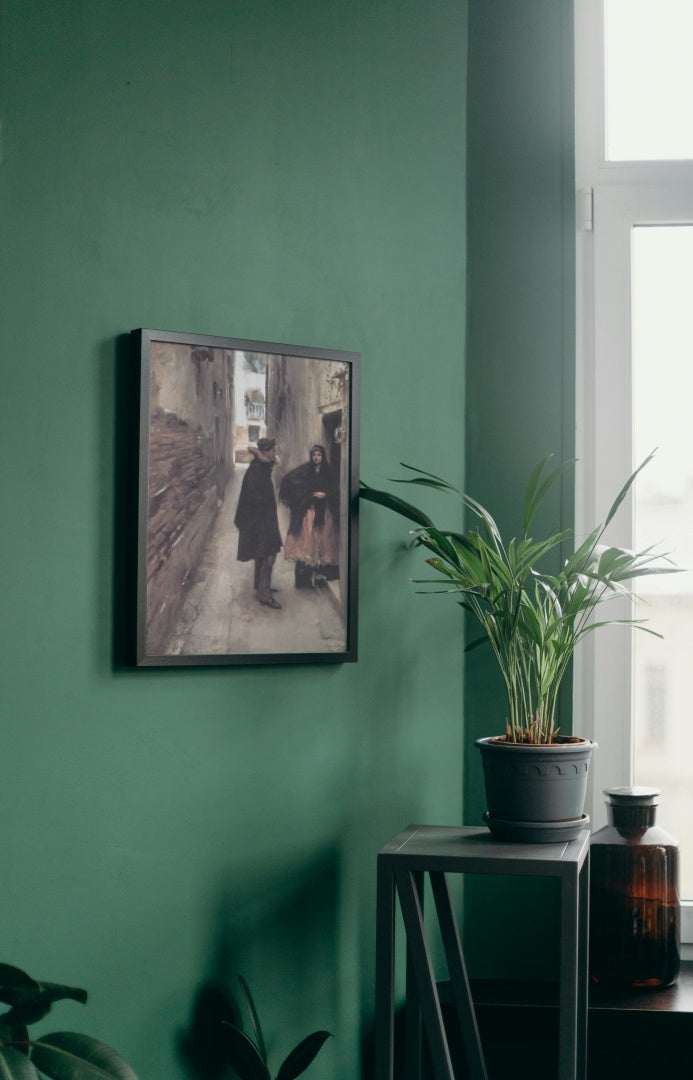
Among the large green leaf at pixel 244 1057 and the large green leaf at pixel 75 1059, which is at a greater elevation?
the large green leaf at pixel 75 1059

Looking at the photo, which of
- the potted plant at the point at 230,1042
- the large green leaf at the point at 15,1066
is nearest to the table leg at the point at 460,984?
the potted plant at the point at 230,1042

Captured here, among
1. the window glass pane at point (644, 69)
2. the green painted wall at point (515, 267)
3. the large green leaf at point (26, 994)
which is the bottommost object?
the large green leaf at point (26, 994)

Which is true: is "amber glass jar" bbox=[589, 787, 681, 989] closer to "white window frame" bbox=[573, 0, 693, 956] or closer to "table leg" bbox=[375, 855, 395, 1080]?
"white window frame" bbox=[573, 0, 693, 956]

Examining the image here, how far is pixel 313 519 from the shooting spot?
223 centimetres

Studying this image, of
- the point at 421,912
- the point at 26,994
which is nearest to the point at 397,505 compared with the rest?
the point at 421,912

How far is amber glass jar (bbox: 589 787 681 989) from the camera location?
232 cm

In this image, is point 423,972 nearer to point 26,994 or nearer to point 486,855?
point 486,855

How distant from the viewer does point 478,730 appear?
257 centimetres

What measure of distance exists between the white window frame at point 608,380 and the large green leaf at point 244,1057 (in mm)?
1047

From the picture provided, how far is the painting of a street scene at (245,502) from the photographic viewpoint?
6.61 feet

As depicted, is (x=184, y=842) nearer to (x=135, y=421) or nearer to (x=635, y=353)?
(x=135, y=421)

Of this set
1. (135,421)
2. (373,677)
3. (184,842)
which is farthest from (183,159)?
(184,842)

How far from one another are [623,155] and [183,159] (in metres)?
1.20

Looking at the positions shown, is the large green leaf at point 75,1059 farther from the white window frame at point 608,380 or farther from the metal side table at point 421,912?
the white window frame at point 608,380
